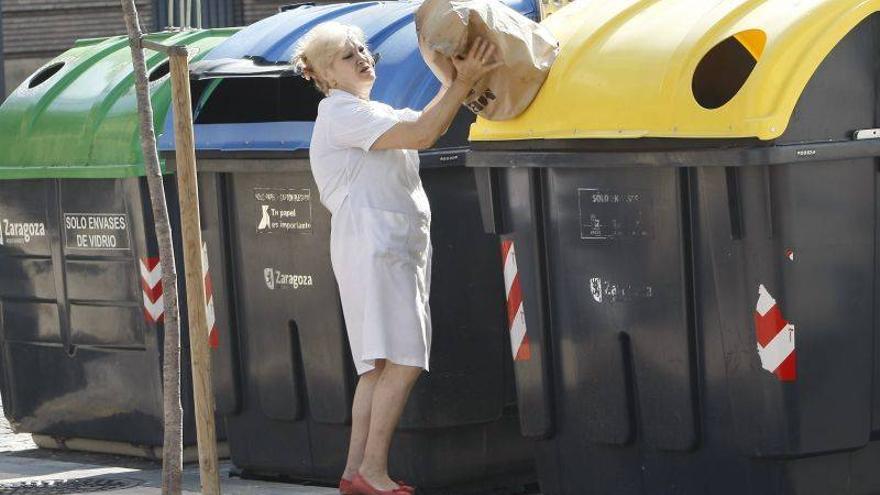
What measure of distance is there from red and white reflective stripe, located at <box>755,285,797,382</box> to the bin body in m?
2.90

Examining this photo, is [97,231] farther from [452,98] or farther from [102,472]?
[452,98]

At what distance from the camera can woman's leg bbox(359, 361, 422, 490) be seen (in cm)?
627

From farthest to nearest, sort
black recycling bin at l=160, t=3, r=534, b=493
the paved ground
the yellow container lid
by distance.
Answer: the paved ground
black recycling bin at l=160, t=3, r=534, b=493
the yellow container lid

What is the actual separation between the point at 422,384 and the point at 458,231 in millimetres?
525

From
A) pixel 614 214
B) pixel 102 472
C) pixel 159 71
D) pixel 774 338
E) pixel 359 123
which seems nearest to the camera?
pixel 774 338

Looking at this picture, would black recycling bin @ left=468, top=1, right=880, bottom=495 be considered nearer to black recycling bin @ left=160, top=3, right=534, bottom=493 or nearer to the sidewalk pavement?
black recycling bin @ left=160, top=3, right=534, bottom=493

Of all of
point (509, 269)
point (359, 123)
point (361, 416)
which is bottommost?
point (361, 416)

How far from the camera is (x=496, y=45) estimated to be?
6062 millimetres

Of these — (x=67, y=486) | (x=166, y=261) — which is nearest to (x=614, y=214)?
(x=166, y=261)

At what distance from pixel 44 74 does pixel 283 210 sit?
2.13 m

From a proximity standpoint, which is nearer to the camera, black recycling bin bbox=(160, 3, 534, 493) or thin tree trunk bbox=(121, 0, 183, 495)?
thin tree trunk bbox=(121, 0, 183, 495)

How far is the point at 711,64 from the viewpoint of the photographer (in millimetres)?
6113

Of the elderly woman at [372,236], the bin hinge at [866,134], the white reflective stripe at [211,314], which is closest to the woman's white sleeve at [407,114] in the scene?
the elderly woman at [372,236]

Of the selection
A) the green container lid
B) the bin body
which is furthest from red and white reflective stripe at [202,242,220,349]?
the green container lid
